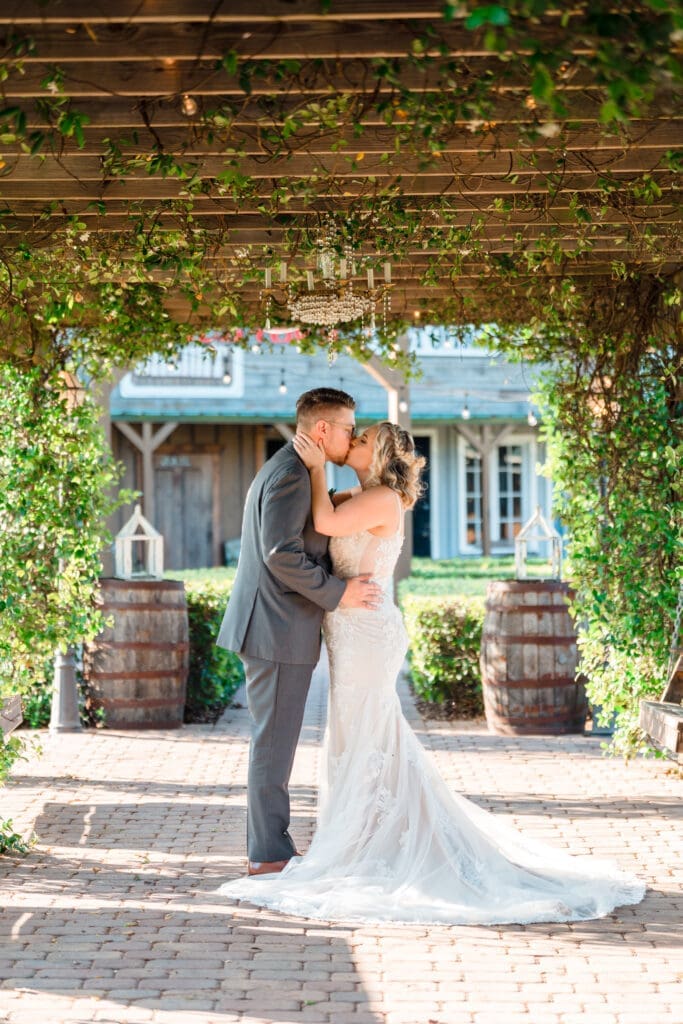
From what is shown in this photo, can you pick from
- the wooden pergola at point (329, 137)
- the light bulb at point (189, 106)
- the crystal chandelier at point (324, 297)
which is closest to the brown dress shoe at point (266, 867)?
the wooden pergola at point (329, 137)

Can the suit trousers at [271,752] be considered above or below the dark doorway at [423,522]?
below

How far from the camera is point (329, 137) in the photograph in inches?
187

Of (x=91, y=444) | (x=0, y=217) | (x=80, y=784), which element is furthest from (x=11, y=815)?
(x=0, y=217)

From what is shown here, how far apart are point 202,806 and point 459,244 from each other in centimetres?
336

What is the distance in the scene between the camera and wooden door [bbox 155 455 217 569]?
2162cm

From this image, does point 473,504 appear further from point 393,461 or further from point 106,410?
point 393,461

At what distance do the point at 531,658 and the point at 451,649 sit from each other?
108 centimetres

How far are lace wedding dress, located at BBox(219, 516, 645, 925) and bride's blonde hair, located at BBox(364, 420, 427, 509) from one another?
0.78ft

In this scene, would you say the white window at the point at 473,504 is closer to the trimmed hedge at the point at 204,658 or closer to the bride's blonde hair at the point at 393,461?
the trimmed hedge at the point at 204,658

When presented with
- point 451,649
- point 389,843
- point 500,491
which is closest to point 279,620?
point 389,843

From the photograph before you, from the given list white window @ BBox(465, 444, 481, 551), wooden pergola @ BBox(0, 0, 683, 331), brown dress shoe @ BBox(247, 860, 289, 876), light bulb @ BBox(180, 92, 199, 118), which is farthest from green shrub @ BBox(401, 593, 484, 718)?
white window @ BBox(465, 444, 481, 551)

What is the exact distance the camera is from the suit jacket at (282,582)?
5.46 m

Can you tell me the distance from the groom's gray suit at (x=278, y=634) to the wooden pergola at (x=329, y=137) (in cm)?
125

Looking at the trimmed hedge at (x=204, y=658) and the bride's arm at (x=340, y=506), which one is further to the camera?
the trimmed hedge at (x=204, y=658)
